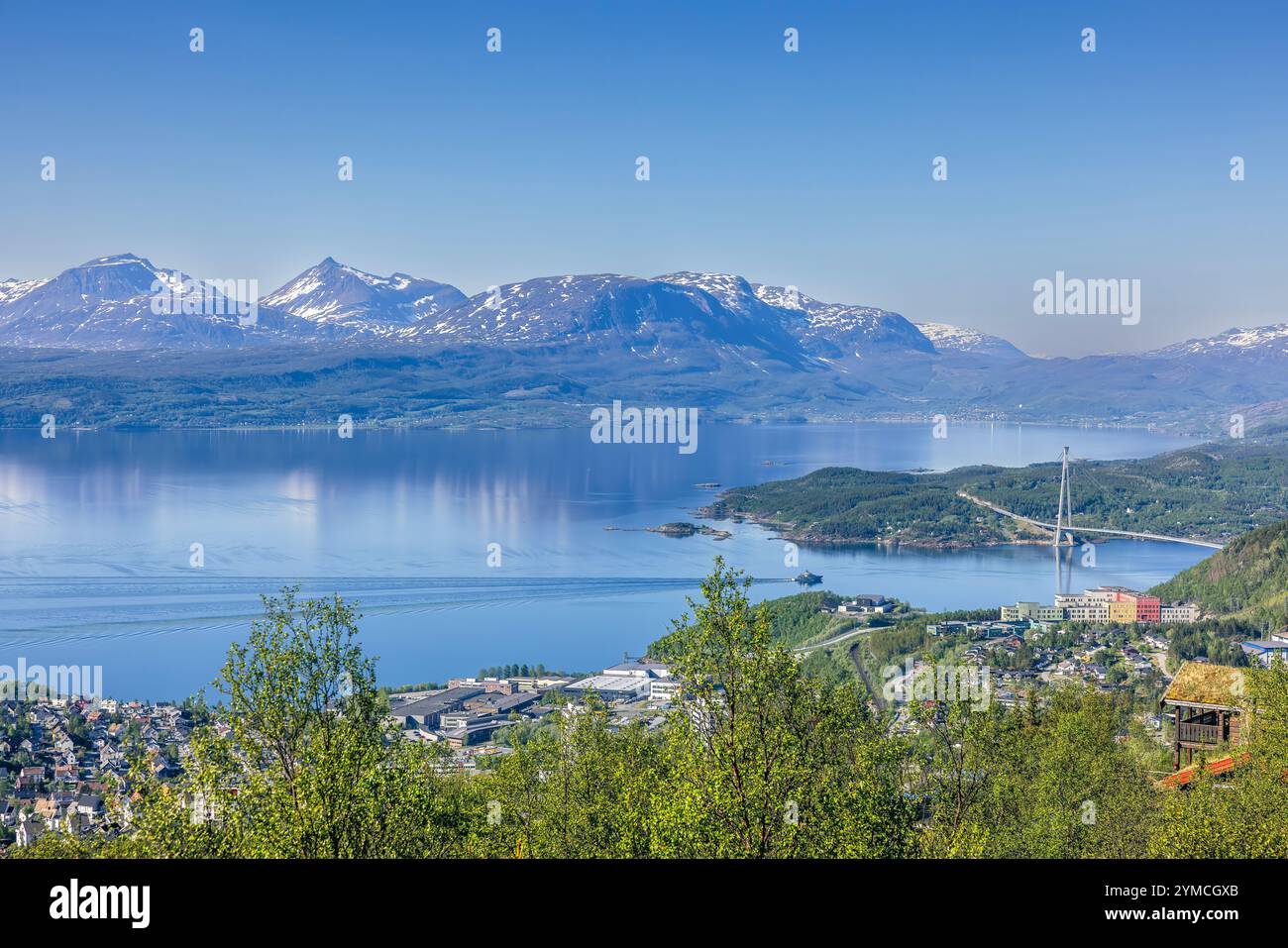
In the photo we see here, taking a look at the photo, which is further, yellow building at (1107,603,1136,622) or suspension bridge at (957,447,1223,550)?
suspension bridge at (957,447,1223,550)

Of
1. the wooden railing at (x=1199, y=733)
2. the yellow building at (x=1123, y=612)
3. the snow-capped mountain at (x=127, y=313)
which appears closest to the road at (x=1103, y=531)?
the yellow building at (x=1123, y=612)

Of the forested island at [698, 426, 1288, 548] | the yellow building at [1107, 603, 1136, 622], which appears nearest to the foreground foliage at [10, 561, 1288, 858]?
the yellow building at [1107, 603, 1136, 622]

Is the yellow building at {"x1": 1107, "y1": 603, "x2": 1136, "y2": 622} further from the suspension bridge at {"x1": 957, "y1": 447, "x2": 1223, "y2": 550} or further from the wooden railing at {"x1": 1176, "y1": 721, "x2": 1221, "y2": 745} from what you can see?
the wooden railing at {"x1": 1176, "y1": 721, "x2": 1221, "y2": 745}

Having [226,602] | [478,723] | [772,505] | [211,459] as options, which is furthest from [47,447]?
[478,723]

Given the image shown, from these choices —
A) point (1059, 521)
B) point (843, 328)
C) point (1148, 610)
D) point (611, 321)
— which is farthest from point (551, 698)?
point (843, 328)

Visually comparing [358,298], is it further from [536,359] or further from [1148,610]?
[1148,610]

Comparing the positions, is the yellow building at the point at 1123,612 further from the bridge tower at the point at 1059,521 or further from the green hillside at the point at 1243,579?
the bridge tower at the point at 1059,521
